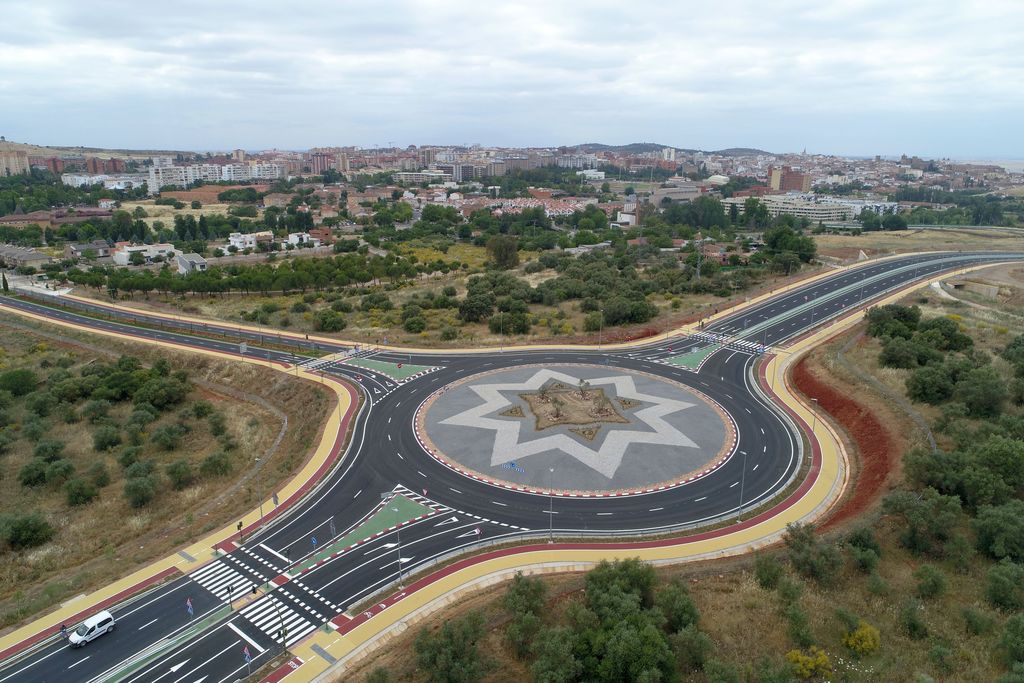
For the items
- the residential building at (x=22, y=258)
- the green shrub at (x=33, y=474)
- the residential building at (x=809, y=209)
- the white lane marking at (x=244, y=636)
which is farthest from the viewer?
the residential building at (x=809, y=209)

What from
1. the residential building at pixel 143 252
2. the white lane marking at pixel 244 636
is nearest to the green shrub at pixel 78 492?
the white lane marking at pixel 244 636

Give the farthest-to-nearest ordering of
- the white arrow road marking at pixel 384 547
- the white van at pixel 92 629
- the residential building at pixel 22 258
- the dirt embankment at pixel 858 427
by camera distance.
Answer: the residential building at pixel 22 258 → the dirt embankment at pixel 858 427 → the white arrow road marking at pixel 384 547 → the white van at pixel 92 629

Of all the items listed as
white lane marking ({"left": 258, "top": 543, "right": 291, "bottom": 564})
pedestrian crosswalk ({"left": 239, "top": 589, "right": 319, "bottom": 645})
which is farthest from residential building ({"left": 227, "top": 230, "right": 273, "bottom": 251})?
pedestrian crosswalk ({"left": 239, "top": 589, "right": 319, "bottom": 645})

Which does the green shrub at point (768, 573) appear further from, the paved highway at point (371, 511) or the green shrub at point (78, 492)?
the green shrub at point (78, 492)

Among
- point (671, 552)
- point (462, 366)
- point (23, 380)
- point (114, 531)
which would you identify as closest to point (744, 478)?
point (671, 552)

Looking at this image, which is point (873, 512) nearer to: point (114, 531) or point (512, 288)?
point (114, 531)

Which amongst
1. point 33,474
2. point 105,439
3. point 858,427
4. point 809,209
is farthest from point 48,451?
point 809,209

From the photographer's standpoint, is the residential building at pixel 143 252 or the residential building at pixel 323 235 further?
the residential building at pixel 323 235
